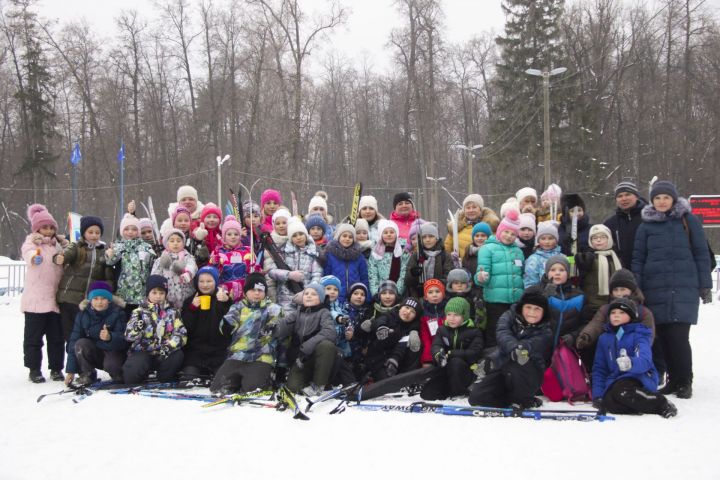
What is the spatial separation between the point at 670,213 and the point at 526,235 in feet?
4.36

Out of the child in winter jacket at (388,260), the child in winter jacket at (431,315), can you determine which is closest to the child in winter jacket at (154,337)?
the child in winter jacket at (388,260)

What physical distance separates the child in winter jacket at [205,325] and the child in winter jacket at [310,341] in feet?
2.32

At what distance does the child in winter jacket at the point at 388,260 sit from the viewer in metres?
6.21

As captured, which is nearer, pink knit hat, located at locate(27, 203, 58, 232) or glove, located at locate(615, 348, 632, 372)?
glove, located at locate(615, 348, 632, 372)

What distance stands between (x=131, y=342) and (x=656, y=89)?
96.9 ft

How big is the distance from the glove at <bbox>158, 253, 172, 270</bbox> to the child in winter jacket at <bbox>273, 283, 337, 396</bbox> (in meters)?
1.34

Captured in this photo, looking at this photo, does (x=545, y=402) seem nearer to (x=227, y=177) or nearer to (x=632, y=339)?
(x=632, y=339)

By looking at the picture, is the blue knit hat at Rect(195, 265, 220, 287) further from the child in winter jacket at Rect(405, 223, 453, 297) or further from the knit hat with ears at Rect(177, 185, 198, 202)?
the child in winter jacket at Rect(405, 223, 453, 297)

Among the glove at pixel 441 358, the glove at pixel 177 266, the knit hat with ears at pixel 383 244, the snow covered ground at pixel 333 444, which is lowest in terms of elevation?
the snow covered ground at pixel 333 444

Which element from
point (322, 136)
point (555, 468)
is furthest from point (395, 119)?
point (555, 468)

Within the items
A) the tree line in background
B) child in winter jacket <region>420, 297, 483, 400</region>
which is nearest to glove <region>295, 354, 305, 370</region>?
child in winter jacket <region>420, 297, 483, 400</region>

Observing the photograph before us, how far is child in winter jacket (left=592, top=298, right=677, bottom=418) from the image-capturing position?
445 cm

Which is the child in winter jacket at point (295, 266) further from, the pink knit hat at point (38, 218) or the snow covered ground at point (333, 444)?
the pink knit hat at point (38, 218)

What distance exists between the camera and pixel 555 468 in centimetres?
339
